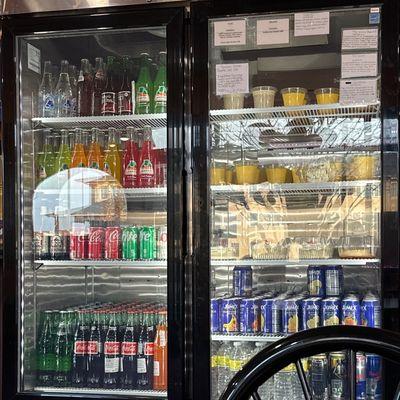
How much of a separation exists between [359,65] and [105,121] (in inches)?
42.9

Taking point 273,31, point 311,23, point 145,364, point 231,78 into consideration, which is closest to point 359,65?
point 311,23

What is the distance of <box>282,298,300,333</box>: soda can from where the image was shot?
253cm

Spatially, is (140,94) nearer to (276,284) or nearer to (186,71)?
(186,71)

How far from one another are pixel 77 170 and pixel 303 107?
42.4 inches

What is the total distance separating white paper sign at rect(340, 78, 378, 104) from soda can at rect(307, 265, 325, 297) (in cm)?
71

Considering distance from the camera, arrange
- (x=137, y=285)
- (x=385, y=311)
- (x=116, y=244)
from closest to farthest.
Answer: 1. (x=385, y=311)
2. (x=116, y=244)
3. (x=137, y=285)

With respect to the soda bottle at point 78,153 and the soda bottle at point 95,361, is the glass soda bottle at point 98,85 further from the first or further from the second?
the soda bottle at point 95,361

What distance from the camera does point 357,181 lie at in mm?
2416

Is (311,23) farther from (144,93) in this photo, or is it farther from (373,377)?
(373,377)

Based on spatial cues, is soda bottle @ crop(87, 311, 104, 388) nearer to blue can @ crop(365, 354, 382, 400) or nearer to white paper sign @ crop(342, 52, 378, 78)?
blue can @ crop(365, 354, 382, 400)

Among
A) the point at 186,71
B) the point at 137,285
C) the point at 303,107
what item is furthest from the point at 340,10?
the point at 137,285

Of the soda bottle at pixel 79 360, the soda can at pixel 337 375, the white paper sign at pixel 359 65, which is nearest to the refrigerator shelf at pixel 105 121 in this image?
the white paper sign at pixel 359 65

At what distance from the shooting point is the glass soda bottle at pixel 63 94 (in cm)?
284

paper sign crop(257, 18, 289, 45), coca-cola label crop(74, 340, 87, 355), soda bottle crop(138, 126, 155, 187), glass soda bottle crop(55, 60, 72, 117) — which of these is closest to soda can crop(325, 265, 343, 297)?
soda bottle crop(138, 126, 155, 187)
